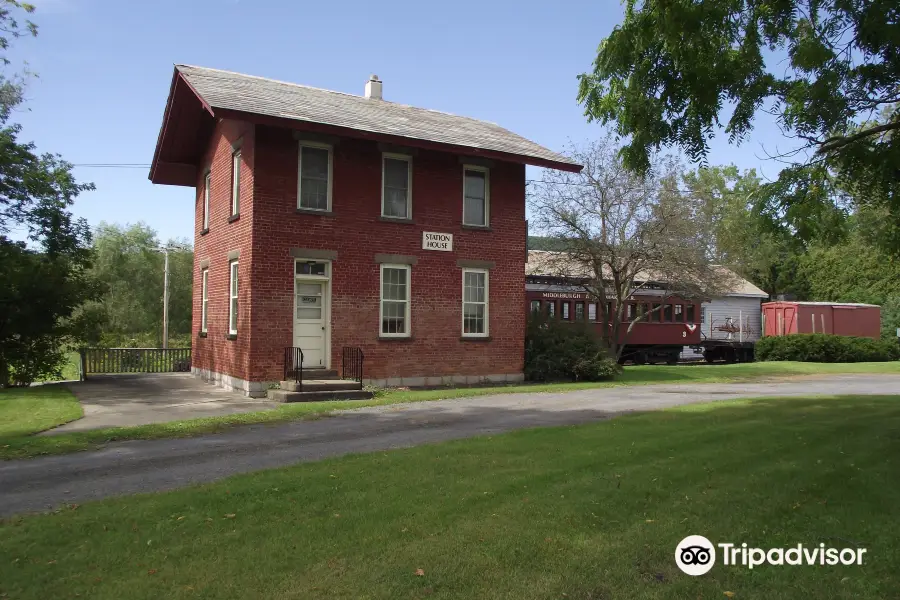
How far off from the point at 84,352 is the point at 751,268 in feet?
168

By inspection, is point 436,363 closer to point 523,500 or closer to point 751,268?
point 523,500

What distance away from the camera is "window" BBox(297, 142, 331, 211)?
16.7m

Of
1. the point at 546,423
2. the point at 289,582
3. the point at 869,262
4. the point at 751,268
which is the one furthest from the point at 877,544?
the point at 751,268

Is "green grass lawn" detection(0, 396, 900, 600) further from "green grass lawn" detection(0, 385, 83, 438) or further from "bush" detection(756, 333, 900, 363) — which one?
"bush" detection(756, 333, 900, 363)

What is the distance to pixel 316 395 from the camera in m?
15.0

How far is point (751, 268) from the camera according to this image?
190 ft

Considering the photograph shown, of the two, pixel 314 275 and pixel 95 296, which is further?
pixel 95 296

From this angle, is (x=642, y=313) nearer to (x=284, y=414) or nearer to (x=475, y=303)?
(x=475, y=303)

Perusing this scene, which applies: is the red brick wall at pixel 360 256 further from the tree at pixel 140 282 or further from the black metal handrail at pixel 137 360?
the tree at pixel 140 282

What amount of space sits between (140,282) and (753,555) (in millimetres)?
64217

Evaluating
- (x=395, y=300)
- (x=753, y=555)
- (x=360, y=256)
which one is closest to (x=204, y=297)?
(x=360, y=256)

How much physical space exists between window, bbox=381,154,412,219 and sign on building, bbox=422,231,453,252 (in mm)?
697

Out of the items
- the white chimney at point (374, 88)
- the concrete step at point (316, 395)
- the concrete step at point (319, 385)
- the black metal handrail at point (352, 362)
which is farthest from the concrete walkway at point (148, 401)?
the white chimney at point (374, 88)

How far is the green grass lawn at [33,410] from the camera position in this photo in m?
10.9
